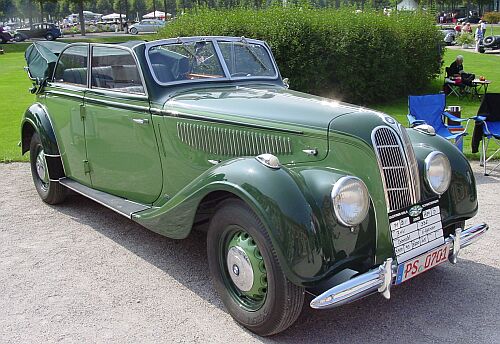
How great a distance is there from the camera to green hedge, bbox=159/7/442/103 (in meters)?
12.5

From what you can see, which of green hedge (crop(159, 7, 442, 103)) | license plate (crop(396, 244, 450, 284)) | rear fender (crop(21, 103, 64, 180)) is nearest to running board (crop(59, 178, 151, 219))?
rear fender (crop(21, 103, 64, 180))

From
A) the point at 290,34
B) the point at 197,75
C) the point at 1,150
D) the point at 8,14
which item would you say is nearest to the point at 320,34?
the point at 290,34

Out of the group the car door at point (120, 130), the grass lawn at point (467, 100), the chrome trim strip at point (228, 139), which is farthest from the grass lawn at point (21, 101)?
the chrome trim strip at point (228, 139)

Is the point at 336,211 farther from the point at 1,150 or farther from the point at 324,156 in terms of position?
the point at 1,150

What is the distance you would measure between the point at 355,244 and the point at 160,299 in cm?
156

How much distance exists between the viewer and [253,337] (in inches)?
138

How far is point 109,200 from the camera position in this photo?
5.23 meters

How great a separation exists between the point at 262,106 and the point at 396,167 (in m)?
1.15

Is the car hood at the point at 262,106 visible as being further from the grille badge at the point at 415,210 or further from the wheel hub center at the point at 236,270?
the wheel hub center at the point at 236,270

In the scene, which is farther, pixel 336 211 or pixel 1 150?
pixel 1 150

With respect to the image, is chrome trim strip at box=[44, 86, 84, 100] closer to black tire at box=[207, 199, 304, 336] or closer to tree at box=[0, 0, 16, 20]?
black tire at box=[207, 199, 304, 336]

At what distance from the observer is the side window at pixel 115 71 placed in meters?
4.89

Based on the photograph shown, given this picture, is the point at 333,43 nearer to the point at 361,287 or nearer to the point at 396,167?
the point at 396,167

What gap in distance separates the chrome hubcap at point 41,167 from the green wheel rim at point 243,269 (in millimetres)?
3387
